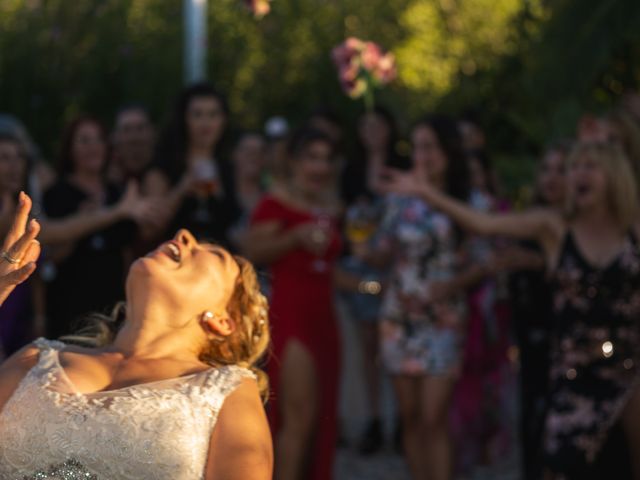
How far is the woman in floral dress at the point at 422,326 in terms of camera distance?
25.6 ft

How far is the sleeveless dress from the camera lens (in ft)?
24.5

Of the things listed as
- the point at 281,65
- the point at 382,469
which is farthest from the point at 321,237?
the point at 281,65

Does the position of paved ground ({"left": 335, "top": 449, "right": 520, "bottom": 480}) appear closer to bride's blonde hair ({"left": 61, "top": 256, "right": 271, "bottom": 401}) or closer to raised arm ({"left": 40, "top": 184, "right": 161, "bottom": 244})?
raised arm ({"left": 40, "top": 184, "right": 161, "bottom": 244})

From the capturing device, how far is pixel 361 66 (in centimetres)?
921

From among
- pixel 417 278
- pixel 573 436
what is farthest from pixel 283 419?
pixel 573 436

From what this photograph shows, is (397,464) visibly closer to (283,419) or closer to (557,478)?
(283,419)

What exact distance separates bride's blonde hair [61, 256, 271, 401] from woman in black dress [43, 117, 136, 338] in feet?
9.81

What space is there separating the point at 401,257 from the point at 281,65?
9805mm

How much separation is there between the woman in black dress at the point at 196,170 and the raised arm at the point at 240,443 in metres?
3.45

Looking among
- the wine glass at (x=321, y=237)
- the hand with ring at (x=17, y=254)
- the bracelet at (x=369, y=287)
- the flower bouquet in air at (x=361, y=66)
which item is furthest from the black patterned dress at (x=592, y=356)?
the hand with ring at (x=17, y=254)

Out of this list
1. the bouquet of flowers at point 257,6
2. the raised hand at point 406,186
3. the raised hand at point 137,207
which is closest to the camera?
the raised hand at point 137,207

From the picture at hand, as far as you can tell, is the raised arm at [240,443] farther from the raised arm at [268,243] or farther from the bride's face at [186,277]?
the raised arm at [268,243]

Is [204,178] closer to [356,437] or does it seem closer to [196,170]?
[196,170]

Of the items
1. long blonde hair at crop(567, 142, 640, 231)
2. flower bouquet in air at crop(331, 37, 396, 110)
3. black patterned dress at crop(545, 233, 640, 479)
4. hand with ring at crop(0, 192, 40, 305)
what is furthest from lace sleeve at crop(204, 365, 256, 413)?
flower bouquet in air at crop(331, 37, 396, 110)
